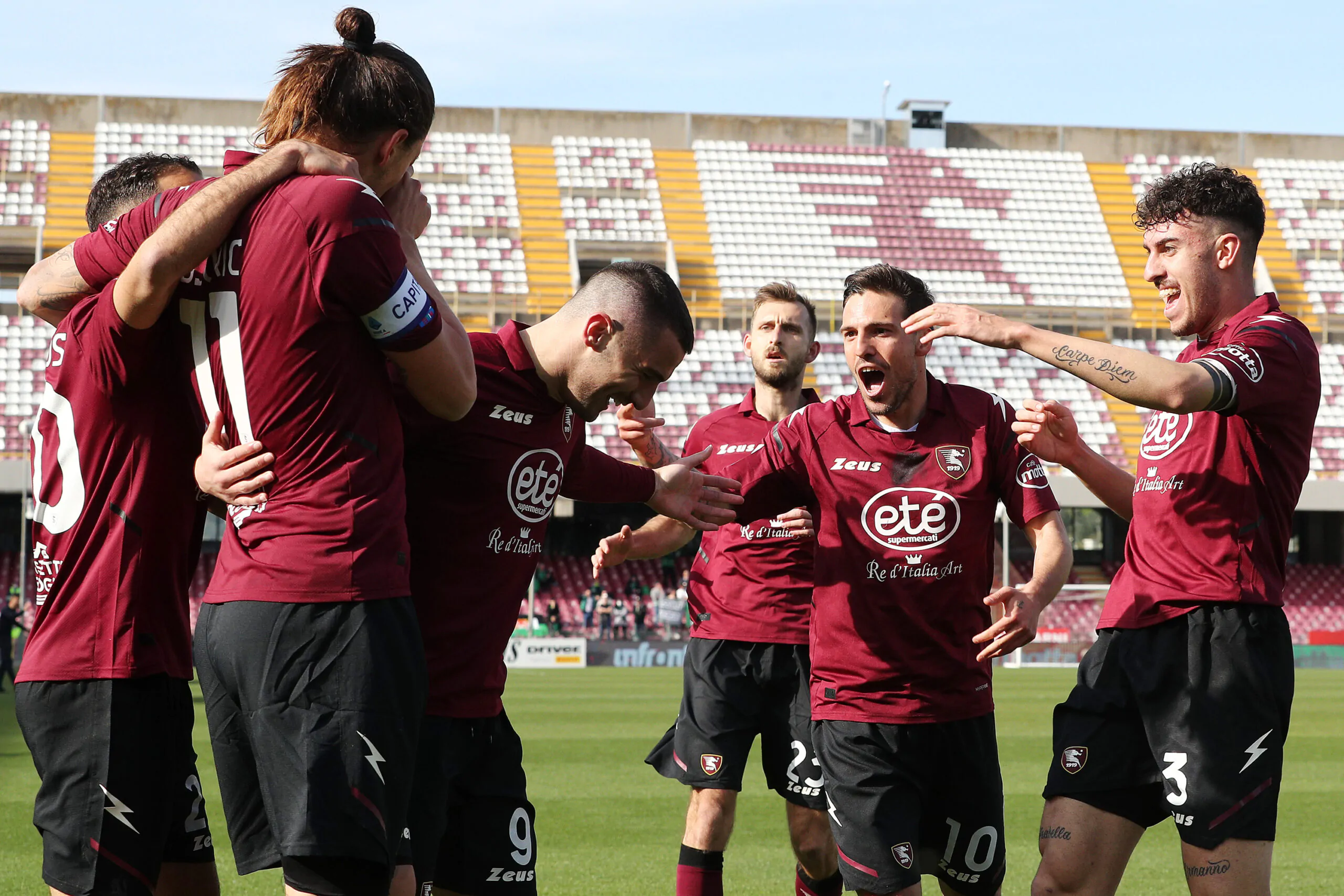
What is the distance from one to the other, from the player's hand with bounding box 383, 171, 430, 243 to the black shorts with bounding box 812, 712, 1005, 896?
7.24ft

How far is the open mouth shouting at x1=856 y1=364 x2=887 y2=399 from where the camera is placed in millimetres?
4727

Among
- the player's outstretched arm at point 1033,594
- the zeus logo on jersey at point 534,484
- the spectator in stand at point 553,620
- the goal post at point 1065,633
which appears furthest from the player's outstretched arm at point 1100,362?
the spectator in stand at point 553,620

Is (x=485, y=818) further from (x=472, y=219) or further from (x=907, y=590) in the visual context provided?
(x=472, y=219)

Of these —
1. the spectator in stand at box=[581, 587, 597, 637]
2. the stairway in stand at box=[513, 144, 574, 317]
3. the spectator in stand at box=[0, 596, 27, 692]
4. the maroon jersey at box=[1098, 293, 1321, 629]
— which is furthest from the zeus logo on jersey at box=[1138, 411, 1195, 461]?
the stairway in stand at box=[513, 144, 574, 317]

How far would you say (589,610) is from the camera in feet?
103

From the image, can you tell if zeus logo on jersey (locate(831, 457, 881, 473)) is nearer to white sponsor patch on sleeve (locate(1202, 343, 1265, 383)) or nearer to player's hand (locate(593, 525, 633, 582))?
player's hand (locate(593, 525, 633, 582))

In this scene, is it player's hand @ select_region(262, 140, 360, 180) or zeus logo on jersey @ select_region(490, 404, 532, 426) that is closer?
player's hand @ select_region(262, 140, 360, 180)

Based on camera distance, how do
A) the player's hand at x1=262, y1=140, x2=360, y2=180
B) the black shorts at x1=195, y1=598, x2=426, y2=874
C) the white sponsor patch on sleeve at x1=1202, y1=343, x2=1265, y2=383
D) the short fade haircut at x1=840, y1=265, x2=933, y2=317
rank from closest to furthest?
the black shorts at x1=195, y1=598, x2=426, y2=874, the player's hand at x1=262, y1=140, x2=360, y2=180, the white sponsor patch on sleeve at x1=1202, y1=343, x2=1265, y2=383, the short fade haircut at x1=840, y1=265, x2=933, y2=317

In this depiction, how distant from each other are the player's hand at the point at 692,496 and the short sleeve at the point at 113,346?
162 centimetres

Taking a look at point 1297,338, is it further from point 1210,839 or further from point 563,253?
point 563,253

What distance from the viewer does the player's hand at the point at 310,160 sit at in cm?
282

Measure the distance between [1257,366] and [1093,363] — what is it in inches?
20.8

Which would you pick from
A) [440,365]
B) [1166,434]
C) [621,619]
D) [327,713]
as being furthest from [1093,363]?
[621,619]

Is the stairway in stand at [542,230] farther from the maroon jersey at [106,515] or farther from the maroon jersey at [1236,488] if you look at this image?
the maroon jersey at [106,515]
